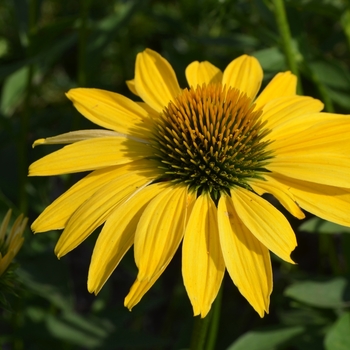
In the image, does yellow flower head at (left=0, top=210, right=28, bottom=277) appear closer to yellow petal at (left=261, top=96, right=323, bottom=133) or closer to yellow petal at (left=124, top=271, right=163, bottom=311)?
yellow petal at (left=124, top=271, right=163, bottom=311)

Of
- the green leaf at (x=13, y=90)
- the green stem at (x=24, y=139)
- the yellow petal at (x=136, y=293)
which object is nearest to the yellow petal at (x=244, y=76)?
the yellow petal at (x=136, y=293)

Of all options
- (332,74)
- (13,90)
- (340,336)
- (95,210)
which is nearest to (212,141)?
(95,210)

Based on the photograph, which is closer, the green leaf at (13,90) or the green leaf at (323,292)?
the green leaf at (323,292)

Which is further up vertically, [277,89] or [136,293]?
[277,89]

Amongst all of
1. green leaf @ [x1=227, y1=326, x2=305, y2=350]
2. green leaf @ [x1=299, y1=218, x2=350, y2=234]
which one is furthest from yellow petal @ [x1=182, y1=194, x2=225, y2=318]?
green leaf @ [x1=227, y1=326, x2=305, y2=350]

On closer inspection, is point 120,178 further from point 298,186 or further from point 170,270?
point 170,270

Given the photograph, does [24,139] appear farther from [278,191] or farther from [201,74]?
[278,191]

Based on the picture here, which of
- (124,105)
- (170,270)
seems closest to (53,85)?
(170,270)

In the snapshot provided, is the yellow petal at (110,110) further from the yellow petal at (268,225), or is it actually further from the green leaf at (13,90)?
the green leaf at (13,90)
